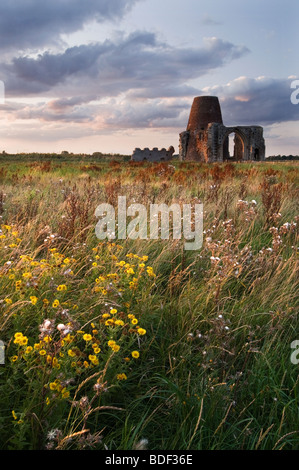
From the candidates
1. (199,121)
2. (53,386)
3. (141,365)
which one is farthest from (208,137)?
(53,386)

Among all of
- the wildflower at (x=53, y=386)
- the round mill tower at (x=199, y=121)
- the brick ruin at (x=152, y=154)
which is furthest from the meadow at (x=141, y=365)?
the brick ruin at (x=152, y=154)

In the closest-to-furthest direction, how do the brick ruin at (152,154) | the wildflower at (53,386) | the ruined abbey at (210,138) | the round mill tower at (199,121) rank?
the wildflower at (53,386) → the ruined abbey at (210,138) → the round mill tower at (199,121) → the brick ruin at (152,154)

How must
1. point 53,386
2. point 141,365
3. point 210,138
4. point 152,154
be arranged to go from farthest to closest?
point 152,154
point 210,138
point 141,365
point 53,386

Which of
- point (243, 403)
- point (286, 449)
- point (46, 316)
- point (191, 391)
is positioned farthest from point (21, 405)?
point (286, 449)

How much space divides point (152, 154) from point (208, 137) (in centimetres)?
816

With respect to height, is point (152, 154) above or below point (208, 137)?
below

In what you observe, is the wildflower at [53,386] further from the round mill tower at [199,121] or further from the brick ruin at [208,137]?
the round mill tower at [199,121]

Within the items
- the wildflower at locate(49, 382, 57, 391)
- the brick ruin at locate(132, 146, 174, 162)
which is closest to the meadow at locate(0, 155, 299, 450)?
the wildflower at locate(49, 382, 57, 391)

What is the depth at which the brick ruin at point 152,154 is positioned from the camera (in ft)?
134

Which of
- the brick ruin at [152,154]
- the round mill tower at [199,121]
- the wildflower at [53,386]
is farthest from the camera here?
the brick ruin at [152,154]

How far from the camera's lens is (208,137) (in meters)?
35.7

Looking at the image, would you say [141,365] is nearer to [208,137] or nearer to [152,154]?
[208,137]

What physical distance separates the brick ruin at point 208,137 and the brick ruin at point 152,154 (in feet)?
10.4
